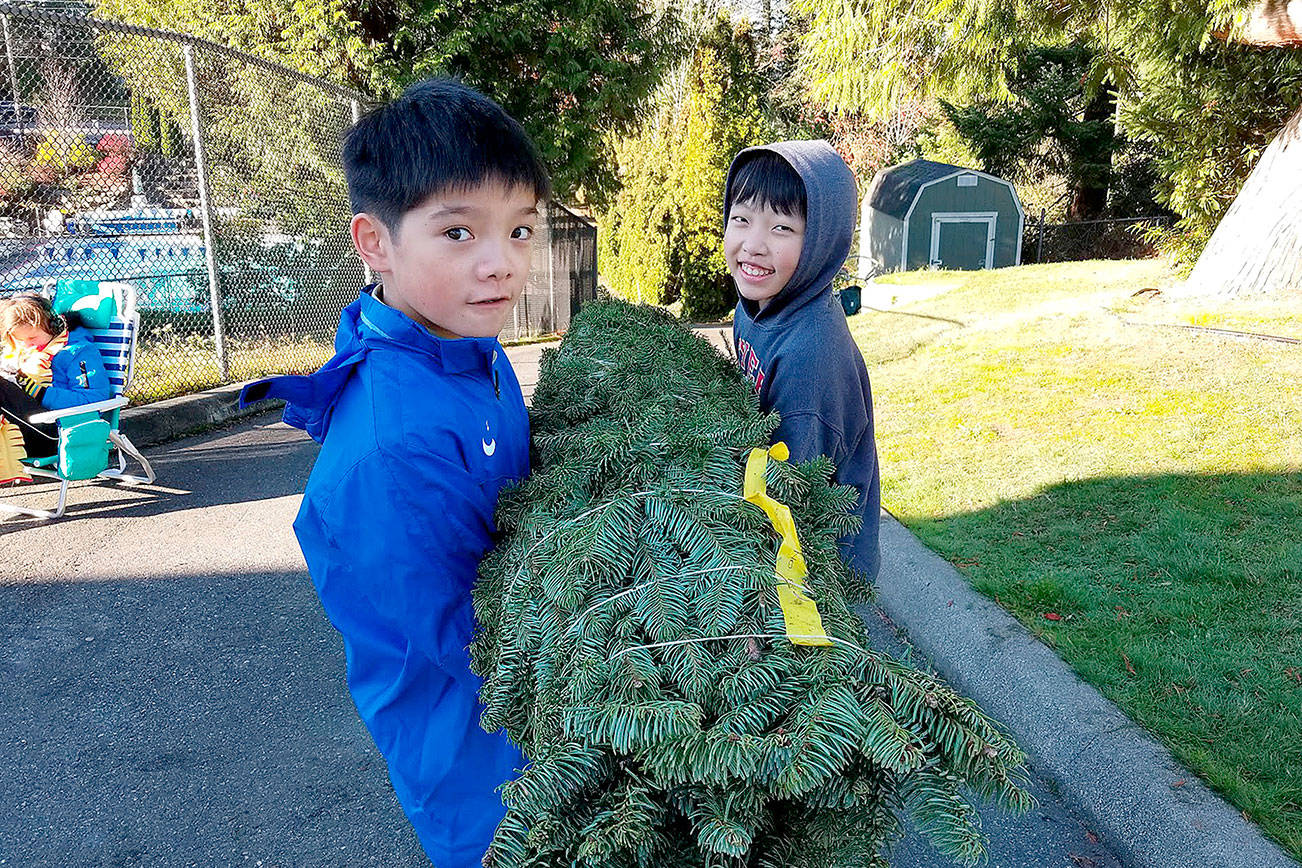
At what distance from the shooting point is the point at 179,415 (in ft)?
23.7

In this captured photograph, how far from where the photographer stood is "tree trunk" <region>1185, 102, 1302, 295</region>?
9.13 metres

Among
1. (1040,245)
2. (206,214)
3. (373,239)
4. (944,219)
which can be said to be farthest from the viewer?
(1040,245)

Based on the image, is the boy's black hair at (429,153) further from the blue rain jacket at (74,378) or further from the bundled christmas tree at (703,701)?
the blue rain jacket at (74,378)

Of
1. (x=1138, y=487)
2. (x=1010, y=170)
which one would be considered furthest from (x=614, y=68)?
(x=1010, y=170)

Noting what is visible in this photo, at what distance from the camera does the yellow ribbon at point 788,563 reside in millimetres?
1038

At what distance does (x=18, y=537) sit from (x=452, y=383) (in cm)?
511

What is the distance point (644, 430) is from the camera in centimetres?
159

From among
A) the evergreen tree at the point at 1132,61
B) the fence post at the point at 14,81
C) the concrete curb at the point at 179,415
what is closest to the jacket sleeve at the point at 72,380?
the concrete curb at the point at 179,415

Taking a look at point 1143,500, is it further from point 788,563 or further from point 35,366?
point 35,366

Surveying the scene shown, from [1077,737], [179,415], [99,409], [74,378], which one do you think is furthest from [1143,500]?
[179,415]

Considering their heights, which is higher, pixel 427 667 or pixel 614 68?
pixel 614 68

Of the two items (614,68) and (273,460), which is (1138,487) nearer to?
(273,460)

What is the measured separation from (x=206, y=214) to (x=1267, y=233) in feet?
35.3

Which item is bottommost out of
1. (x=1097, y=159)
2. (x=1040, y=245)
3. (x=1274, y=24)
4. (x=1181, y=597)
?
(x=1181, y=597)
